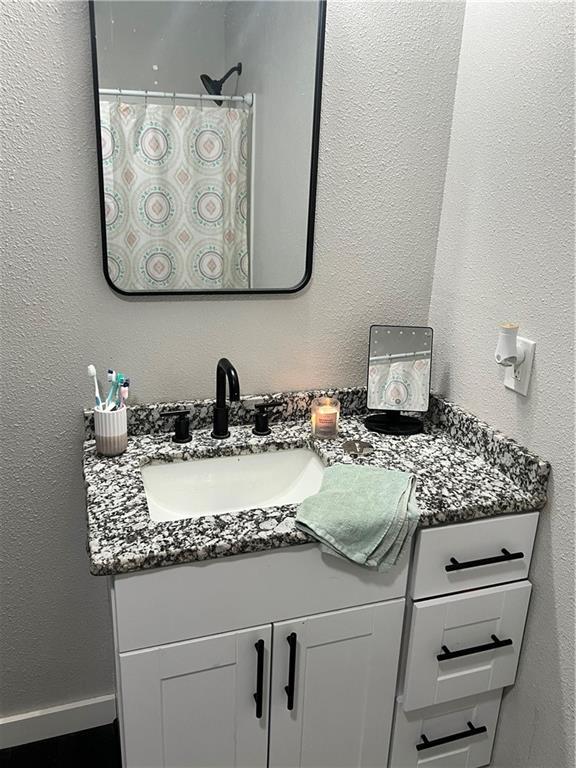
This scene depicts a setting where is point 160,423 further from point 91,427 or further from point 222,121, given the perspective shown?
point 222,121

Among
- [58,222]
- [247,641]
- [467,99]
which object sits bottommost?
[247,641]

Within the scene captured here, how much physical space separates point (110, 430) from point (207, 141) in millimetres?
684

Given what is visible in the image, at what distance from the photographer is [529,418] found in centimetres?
128

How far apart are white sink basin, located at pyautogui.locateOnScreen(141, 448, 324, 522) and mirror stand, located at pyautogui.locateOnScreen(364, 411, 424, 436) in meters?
0.19

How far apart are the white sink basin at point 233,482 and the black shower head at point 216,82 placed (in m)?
0.82

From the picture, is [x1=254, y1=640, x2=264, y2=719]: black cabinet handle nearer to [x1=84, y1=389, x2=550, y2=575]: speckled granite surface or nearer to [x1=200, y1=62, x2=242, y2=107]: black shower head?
[x1=84, y1=389, x2=550, y2=575]: speckled granite surface

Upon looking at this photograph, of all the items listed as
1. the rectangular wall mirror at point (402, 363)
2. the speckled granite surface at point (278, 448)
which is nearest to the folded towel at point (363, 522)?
the speckled granite surface at point (278, 448)

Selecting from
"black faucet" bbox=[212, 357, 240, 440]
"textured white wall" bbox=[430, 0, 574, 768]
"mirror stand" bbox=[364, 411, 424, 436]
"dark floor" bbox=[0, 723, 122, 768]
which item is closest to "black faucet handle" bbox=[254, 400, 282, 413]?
"black faucet" bbox=[212, 357, 240, 440]

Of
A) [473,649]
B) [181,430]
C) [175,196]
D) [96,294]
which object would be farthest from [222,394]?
[473,649]

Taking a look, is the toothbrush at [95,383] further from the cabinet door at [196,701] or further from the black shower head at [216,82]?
the black shower head at [216,82]

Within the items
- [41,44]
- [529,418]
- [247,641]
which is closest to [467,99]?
[529,418]

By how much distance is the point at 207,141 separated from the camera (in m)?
1.37

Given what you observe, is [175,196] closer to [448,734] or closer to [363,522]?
[363,522]

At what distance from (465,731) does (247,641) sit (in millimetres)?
659
